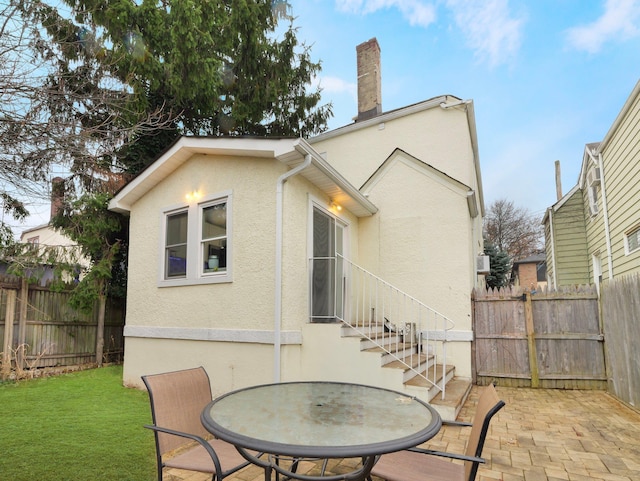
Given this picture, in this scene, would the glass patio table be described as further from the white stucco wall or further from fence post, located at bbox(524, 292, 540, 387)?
the white stucco wall

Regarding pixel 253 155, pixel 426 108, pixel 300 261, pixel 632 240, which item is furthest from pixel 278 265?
pixel 632 240

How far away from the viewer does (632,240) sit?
309 inches

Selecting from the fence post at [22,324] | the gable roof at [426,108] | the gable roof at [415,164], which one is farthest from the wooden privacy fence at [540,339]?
the fence post at [22,324]

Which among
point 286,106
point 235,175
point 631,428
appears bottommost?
point 631,428

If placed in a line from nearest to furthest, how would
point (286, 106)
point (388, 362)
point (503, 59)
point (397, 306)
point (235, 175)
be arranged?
point (388, 362) → point (235, 175) → point (397, 306) → point (286, 106) → point (503, 59)

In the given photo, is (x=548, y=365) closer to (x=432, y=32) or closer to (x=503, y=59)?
(x=432, y=32)

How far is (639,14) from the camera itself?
29.5ft

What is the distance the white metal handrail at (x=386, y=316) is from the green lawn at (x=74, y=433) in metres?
2.88

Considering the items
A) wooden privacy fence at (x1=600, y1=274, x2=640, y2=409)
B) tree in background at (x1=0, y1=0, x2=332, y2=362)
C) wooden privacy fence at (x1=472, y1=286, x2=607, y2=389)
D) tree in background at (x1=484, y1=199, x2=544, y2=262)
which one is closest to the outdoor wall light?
tree in background at (x1=0, y1=0, x2=332, y2=362)

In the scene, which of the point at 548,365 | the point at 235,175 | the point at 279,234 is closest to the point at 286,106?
the point at 235,175

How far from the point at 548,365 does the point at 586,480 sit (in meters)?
4.27

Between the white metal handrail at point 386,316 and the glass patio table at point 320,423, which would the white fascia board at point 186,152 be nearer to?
the white metal handrail at point 386,316

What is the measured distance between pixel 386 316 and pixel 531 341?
2750mm

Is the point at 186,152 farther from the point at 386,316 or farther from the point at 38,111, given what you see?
the point at 386,316
